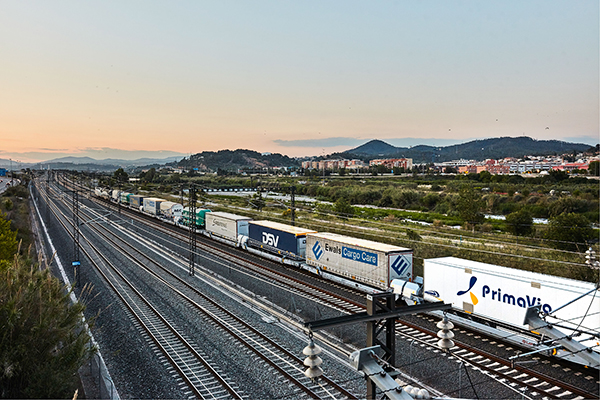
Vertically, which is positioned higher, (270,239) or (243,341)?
(270,239)

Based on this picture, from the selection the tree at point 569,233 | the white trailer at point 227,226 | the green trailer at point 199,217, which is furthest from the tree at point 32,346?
the tree at point 569,233

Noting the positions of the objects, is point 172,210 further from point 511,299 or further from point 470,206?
point 511,299

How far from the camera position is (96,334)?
1919 cm

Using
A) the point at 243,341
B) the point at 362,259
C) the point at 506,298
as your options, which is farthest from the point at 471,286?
the point at 243,341

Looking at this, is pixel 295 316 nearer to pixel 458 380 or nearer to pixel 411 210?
pixel 458 380

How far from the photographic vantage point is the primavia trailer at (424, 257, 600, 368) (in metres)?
14.8

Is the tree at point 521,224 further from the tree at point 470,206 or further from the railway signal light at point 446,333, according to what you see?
the railway signal light at point 446,333

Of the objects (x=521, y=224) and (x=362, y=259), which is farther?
(x=521, y=224)

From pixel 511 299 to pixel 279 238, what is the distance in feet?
65.9

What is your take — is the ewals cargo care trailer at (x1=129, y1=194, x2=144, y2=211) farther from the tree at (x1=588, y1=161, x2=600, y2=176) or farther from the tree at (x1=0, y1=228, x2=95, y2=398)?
the tree at (x1=588, y1=161, x2=600, y2=176)

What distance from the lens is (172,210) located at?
59188 millimetres

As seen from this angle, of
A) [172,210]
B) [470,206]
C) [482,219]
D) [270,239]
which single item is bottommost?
[482,219]

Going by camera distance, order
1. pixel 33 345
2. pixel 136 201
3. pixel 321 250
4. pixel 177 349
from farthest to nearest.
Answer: pixel 136 201 → pixel 321 250 → pixel 177 349 → pixel 33 345

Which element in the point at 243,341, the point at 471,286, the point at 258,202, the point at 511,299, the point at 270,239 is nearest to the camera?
the point at 511,299
